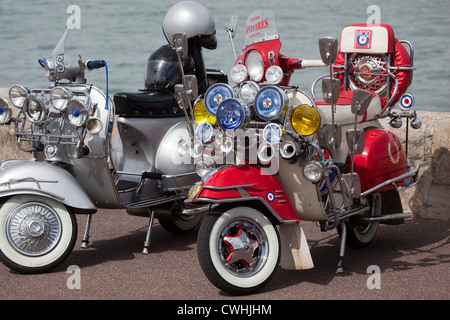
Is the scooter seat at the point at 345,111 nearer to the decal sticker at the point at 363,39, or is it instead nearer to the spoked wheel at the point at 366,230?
the decal sticker at the point at 363,39

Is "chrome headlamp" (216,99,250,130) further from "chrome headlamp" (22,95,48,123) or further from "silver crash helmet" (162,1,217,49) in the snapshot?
"silver crash helmet" (162,1,217,49)

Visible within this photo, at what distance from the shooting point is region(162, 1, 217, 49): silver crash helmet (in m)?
5.87

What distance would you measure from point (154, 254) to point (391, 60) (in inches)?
88.0

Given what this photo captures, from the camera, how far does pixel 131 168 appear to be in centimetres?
571

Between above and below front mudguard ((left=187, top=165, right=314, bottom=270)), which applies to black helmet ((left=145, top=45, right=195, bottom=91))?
above

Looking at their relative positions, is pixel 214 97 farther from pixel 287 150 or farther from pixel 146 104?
pixel 146 104

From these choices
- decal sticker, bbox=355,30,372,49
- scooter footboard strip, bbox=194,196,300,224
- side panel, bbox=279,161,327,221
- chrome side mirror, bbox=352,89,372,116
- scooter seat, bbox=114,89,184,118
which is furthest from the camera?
decal sticker, bbox=355,30,372,49

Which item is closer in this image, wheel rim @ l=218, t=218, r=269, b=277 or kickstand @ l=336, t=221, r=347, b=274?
wheel rim @ l=218, t=218, r=269, b=277

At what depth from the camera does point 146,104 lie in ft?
18.3

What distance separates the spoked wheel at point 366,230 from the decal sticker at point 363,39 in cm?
110

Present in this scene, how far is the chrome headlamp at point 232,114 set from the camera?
4352 millimetres

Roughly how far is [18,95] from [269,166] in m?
1.87

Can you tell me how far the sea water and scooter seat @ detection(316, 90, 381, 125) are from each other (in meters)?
15.4

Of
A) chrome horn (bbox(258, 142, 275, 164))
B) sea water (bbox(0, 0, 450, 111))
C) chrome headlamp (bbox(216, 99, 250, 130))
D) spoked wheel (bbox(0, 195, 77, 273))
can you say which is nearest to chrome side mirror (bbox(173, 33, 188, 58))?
chrome headlamp (bbox(216, 99, 250, 130))
